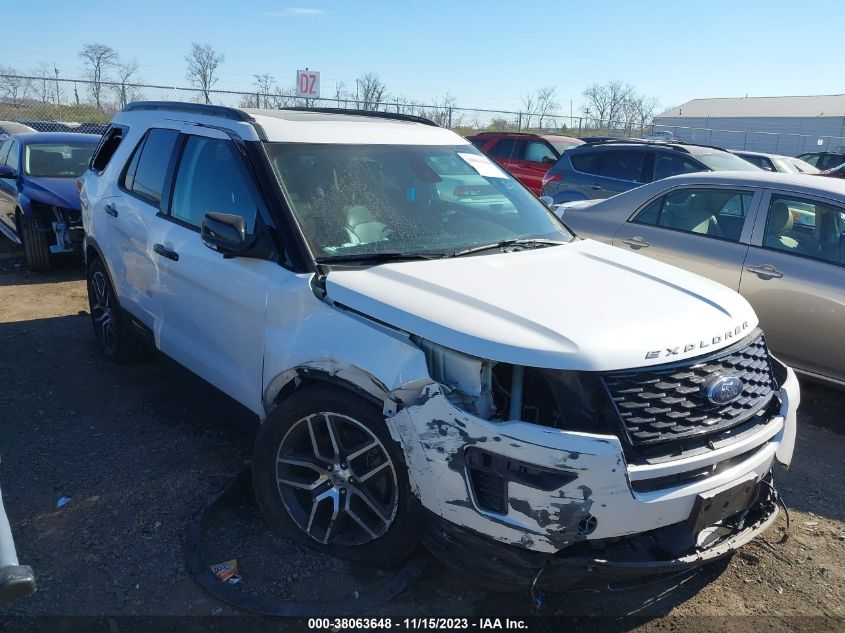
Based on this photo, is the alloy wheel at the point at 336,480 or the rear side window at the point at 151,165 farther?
the rear side window at the point at 151,165

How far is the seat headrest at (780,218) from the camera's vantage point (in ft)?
17.0

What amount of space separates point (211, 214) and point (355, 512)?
1480mm

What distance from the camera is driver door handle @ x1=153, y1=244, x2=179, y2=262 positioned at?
3.85 meters

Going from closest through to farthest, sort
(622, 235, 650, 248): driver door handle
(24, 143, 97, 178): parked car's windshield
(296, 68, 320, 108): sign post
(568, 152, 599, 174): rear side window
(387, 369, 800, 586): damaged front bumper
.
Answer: (387, 369, 800, 586): damaged front bumper, (622, 235, 650, 248): driver door handle, (24, 143, 97, 178): parked car's windshield, (568, 152, 599, 174): rear side window, (296, 68, 320, 108): sign post

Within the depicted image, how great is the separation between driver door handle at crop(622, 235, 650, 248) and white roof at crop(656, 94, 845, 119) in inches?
2041

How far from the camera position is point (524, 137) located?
13164mm

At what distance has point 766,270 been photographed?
5016mm

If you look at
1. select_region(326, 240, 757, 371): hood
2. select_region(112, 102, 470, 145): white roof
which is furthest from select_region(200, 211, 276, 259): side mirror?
select_region(112, 102, 470, 145): white roof

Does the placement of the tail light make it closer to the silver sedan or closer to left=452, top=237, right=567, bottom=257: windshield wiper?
the silver sedan

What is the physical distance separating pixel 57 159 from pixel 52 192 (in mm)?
1158

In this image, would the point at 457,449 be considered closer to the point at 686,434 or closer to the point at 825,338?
the point at 686,434

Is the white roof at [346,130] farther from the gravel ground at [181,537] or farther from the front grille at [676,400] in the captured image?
the front grille at [676,400]

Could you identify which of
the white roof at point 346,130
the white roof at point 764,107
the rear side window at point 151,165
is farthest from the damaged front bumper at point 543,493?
the white roof at point 764,107

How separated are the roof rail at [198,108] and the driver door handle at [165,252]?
81 cm
